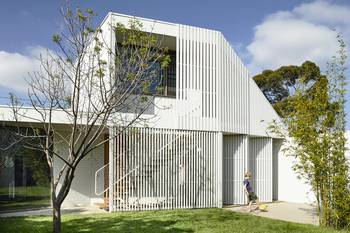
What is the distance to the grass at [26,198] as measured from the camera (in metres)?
13.0

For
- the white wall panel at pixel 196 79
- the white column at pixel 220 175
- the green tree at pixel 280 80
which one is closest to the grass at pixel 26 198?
the white wall panel at pixel 196 79

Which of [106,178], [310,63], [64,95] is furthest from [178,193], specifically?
[310,63]

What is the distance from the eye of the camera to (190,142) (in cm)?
1371

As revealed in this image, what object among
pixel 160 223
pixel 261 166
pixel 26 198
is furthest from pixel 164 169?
pixel 26 198

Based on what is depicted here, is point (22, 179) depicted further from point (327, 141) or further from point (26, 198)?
point (327, 141)

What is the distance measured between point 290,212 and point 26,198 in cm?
993

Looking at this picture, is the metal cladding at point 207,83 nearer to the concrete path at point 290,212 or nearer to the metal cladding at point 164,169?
the metal cladding at point 164,169

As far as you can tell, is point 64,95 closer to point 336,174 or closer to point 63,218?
point 63,218

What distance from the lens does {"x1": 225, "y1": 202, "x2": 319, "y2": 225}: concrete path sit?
11.8 meters

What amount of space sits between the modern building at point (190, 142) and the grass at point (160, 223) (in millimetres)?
1346

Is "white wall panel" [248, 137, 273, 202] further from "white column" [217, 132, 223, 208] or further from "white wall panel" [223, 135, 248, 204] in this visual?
"white column" [217, 132, 223, 208]

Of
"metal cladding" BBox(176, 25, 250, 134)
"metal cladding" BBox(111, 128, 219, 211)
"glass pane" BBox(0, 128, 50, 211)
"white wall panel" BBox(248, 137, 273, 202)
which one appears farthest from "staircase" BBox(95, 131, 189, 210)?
"white wall panel" BBox(248, 137, 273, 202)

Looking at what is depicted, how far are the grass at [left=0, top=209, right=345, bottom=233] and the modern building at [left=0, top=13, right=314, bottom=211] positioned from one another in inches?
53.0

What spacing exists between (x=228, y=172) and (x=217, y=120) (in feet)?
8.46
